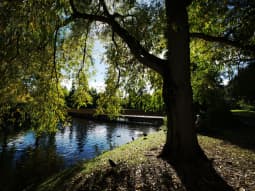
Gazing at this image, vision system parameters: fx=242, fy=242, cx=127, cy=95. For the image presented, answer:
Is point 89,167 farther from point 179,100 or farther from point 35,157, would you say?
point 35,157

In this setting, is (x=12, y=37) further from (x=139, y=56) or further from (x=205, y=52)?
(x=205, y=52)

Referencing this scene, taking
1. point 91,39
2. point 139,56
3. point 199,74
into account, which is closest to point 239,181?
point 139,56

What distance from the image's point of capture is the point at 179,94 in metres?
7.36

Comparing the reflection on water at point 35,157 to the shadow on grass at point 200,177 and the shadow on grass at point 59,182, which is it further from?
the shadow on grass at point 200,177

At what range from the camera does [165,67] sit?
7734 mm

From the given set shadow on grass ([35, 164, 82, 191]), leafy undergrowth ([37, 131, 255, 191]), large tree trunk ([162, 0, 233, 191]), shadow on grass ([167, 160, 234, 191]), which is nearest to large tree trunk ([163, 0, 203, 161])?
large tree trunk ([162, 0, 233, 191])

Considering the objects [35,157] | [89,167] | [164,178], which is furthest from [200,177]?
[35,157]

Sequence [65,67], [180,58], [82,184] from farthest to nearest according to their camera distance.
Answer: [65,67]
[180,58]
[82,184]

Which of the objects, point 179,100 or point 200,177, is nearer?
point 200,177

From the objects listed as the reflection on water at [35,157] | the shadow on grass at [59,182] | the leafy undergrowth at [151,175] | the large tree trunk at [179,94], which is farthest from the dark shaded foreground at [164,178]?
the reflection on water at [35,157]

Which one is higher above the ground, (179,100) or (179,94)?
(179,94)

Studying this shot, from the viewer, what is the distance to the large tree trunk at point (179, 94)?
7312 millimetres

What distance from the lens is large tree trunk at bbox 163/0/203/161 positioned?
288 inches

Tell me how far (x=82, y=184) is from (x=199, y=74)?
1144cm
